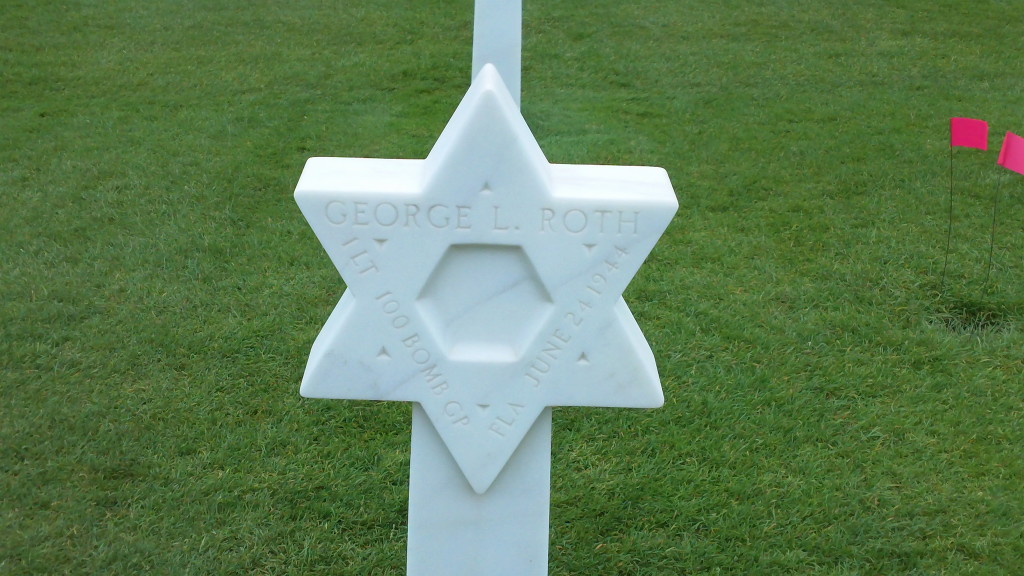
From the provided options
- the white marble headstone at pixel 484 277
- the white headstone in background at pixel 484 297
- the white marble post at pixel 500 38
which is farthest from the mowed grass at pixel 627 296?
the white marble post at pixel 500 38

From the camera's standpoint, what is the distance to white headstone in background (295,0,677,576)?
173cm

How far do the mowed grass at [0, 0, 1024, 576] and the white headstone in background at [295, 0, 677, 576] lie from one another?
4.48 ft

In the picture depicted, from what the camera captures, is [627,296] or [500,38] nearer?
[500,38]

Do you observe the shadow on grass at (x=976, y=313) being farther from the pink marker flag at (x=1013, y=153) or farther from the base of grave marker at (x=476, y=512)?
the base of grave marker at (x=476, y=512)

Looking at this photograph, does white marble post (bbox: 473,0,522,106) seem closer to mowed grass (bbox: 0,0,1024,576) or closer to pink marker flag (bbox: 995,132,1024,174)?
mowed grass (bbox: 0,0,1024,576)

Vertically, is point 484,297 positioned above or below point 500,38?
below

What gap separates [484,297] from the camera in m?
1.84

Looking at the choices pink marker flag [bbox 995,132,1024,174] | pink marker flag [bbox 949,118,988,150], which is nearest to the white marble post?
pink marker flag [bbox 995,132,1024,174]

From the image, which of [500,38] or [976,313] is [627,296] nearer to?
[976,313]

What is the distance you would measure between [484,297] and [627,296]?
112 inches

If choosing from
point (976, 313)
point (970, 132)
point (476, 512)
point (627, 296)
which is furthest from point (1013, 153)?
point (476, 512)

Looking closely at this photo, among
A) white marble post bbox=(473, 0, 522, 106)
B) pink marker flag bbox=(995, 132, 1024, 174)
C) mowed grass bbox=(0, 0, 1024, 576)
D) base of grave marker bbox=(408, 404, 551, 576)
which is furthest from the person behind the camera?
pink marker flag bbox=(995, 132, 1024, 174)

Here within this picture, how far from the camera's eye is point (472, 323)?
6.14ft

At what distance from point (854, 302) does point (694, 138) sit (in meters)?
1.94
